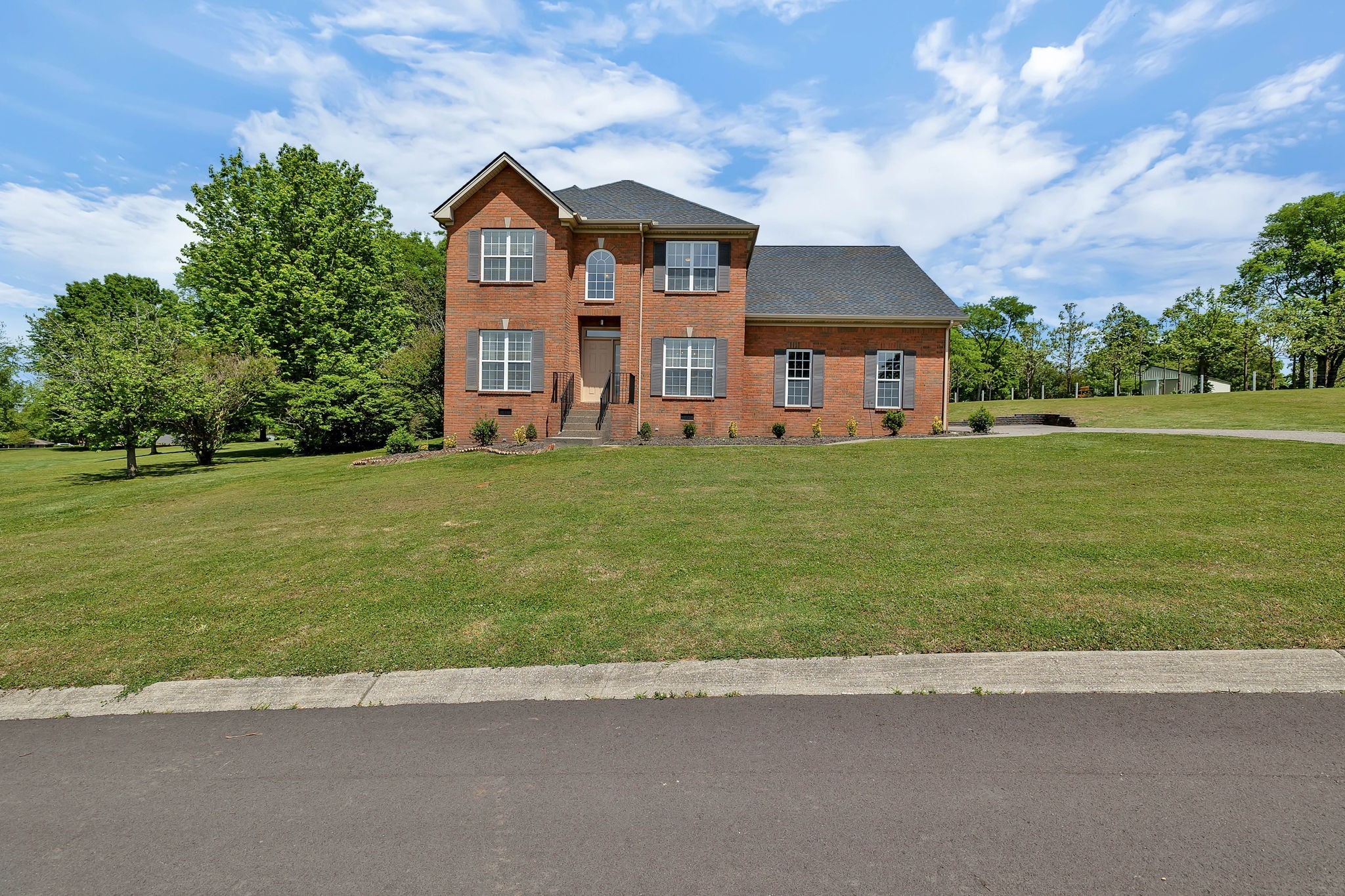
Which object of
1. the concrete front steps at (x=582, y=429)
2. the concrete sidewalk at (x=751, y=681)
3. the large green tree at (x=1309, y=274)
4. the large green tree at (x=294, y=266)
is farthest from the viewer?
the large green tree at (x=1309, y=274)

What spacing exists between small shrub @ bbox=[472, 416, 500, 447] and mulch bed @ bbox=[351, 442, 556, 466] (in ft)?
1.00

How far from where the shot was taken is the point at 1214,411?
28.6 metres

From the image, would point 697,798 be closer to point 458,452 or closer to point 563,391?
point 458,452

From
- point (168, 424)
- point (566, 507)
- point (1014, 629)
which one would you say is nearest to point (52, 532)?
point (566, 507)

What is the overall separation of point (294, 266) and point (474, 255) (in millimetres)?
12895

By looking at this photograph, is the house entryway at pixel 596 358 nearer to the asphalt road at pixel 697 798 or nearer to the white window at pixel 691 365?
the white window at pixel 691 365

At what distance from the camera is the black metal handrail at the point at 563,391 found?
2146 centimetres

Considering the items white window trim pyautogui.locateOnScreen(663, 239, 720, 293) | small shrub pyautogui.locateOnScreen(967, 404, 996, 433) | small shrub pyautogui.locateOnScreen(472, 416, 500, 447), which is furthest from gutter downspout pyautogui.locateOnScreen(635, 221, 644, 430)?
small shrub pyautogui.locateOnScreen(967, 404, 996, 433)

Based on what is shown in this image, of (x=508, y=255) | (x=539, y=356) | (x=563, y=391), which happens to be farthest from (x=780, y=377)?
(x=508, y=255)

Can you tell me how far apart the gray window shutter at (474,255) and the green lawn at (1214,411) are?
22.8 meters

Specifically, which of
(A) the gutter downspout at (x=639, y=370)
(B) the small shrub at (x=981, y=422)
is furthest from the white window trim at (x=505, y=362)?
(B) the small shrub at (x=981, y=422)

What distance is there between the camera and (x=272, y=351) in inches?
1132

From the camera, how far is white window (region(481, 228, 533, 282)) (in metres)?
21.4

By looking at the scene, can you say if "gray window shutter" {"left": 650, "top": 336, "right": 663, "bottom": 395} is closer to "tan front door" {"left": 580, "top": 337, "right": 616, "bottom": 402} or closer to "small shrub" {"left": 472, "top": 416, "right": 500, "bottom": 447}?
"tan front door" {"left": 580, "top": 337, "right": 616, "bottom": 402}
